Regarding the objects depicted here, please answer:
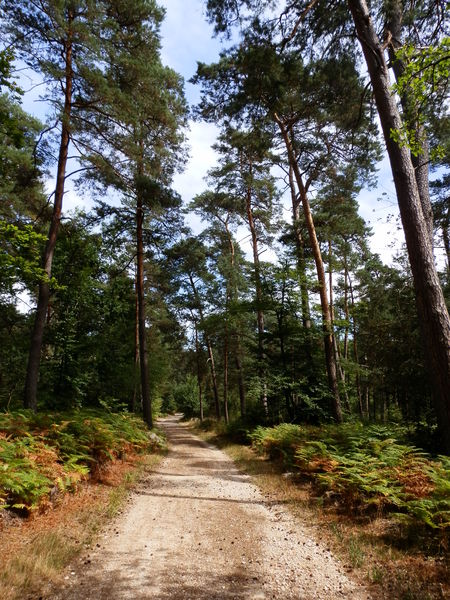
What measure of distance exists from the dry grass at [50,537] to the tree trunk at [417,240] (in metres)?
5.74

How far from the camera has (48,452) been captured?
18.8ft

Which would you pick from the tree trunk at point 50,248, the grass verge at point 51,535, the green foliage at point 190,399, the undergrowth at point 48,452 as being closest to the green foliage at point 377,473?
the grass verge at point 51,535

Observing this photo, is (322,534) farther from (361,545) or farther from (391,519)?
(391,519)

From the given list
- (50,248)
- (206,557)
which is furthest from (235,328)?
(206,557)

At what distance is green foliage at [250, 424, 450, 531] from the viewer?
4297mm

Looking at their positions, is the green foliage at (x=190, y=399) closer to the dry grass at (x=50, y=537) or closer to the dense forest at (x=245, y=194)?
the dense forest at (x=245, y=194)

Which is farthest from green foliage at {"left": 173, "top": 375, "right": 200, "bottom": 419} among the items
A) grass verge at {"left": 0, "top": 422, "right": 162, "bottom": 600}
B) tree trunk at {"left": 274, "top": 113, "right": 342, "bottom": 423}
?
grass verge at {"left": 0, "top": 422, "right": 162, "bottom": 600}

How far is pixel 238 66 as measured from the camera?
8.51m

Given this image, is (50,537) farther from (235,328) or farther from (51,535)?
(235,328)

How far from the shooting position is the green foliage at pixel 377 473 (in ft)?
14.1

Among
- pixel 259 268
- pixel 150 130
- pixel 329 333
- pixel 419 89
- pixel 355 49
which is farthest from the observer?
pixel 259 268

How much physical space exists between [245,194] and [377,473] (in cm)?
1460

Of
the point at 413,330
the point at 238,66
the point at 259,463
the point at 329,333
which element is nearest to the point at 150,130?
the point at 238,66

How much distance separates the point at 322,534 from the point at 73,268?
41.8ft
